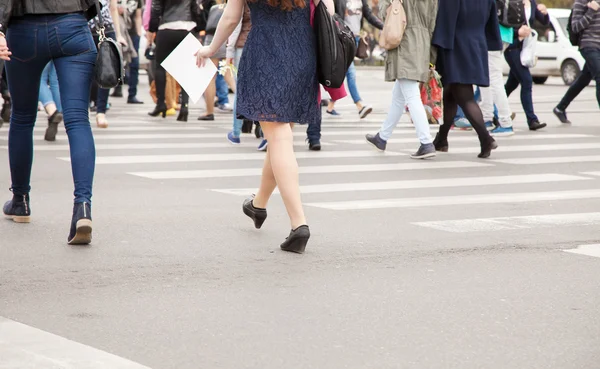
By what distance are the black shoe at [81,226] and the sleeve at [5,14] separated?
3.19ft

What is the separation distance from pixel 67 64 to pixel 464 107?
5.84m

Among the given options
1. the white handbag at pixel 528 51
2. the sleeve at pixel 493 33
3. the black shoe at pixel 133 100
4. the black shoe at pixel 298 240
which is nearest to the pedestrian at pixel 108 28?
the sleeve at pixel 493 33

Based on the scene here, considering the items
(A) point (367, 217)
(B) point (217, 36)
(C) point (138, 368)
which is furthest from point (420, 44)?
(C) point (138, 368)

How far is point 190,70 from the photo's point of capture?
7.61 m

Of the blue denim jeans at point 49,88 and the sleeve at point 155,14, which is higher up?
the sleeve at point 155,14

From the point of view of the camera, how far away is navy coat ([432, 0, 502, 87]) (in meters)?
11.5

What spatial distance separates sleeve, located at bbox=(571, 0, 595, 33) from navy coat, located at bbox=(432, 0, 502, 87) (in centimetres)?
313

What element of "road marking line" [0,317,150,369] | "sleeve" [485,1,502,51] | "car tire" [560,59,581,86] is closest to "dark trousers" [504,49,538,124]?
"sleeve" [485,1,502,51]

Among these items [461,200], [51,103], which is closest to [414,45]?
[461,200]

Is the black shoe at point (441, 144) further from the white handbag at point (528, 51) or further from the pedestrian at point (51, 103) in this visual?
the pedestrian at point (51, 103)

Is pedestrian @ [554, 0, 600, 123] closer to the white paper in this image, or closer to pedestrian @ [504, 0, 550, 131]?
pedestrian @ [504, 0, 550, 131]

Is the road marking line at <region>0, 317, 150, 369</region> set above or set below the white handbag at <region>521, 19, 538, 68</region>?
above

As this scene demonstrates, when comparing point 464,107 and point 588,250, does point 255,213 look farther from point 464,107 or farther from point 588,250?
point 464,107

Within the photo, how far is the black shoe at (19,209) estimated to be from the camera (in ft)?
23.5
